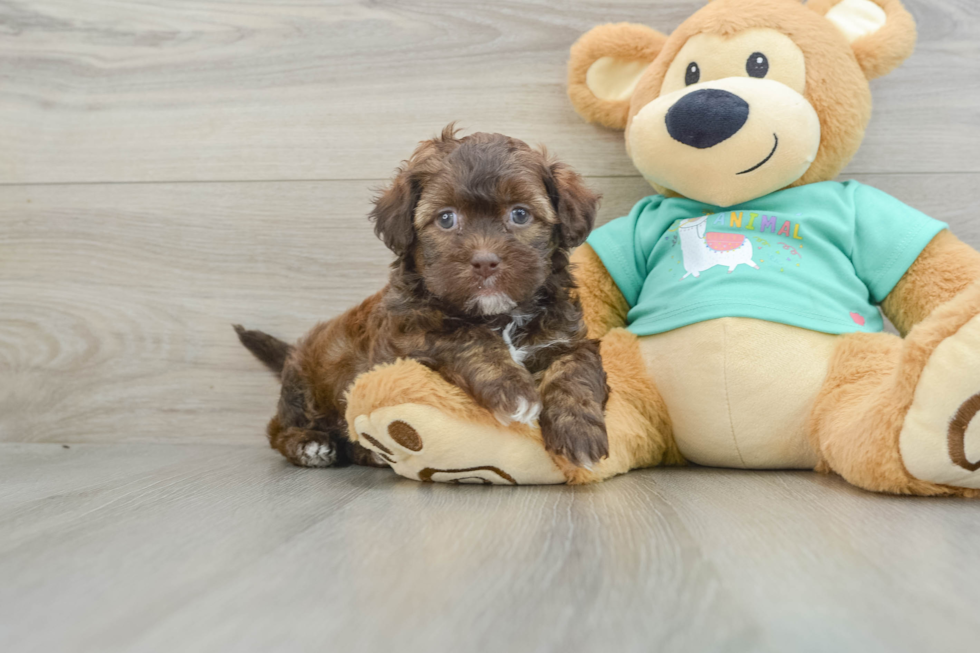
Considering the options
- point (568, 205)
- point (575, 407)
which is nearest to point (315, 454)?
point (575, 407)

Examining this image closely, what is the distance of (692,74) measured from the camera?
174 cm

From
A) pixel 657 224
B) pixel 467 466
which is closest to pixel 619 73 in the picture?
pixel 657 224

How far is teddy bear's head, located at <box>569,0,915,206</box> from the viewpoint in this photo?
1604 mm

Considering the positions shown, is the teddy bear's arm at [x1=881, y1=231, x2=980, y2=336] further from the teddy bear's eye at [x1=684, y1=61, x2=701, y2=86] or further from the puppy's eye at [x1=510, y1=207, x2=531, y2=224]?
the puppy's eye at [x1=510, y1=207, x2=531, y2=224]

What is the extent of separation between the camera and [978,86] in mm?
2016

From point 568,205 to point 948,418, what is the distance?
31.7 inches

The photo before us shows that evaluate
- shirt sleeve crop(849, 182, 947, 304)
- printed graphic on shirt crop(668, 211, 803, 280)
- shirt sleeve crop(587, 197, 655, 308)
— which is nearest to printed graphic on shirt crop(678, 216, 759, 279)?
printed graphic on shirt crop(668, 211, 803, 280)

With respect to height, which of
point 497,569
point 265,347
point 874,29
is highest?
point 874,29

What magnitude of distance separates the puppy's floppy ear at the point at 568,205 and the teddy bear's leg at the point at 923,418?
25.5 inches

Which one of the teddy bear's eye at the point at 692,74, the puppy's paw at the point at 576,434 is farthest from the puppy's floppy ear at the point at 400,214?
the teddy bear's eye at the point at 692,74

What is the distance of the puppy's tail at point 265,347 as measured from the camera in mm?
2148

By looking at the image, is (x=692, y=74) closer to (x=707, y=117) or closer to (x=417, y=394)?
(x=707, y=117)

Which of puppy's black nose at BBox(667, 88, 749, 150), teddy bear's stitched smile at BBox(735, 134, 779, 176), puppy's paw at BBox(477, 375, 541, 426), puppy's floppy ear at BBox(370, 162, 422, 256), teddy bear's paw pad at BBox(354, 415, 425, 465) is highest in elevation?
puppy's black nose at BBox(667, 88, 749, 150)

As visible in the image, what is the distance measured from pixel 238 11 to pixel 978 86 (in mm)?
2202
